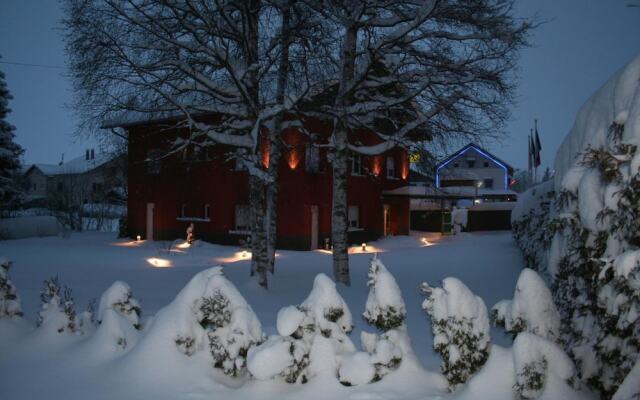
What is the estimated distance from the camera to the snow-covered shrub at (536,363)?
4.01 metres

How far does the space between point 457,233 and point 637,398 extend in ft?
99.3

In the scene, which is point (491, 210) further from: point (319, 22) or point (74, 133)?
point (74, 133)

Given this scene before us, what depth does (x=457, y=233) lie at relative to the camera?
107 feet

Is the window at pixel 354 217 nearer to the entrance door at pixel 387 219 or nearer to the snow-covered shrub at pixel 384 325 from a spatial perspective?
the entrance door at pixel 387 219

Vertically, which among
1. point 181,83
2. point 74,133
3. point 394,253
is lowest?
point 394,253

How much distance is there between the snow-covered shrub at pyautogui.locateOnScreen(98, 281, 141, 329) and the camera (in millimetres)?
6090

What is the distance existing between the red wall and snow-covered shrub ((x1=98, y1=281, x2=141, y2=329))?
14584mm

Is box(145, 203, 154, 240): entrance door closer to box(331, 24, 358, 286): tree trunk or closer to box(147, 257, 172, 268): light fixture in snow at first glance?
box(147, 257, 172, 268): light fixture in snow

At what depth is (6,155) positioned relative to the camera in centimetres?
2500

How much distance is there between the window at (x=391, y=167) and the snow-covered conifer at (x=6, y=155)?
2186 cm

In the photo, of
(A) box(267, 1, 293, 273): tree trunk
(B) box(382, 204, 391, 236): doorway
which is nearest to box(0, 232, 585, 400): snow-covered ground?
(A) box(267, 1, 293, 273): tree trunk

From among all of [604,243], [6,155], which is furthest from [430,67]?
[6,155]

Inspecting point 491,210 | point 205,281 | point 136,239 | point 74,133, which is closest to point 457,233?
point 491,210

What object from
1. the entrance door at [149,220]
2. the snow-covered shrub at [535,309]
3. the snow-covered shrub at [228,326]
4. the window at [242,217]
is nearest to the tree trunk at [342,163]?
the snow-covered shrub at [228,326]
